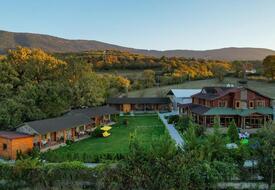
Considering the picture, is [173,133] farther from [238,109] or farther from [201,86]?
[201,86]

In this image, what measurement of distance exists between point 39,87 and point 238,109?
75.5 ft

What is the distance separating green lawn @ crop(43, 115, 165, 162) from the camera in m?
24.0

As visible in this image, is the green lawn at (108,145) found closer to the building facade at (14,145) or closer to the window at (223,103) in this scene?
the building facade at (14,145)

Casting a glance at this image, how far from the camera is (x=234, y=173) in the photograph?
728 inches

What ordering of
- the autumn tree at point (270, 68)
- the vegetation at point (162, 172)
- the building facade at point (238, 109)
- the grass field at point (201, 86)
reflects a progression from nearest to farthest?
the vegetation at point (162, 172)
the building facade at point (238, 109)
the grass field at point (201, 86)
the autumn tree at point (270, 68)

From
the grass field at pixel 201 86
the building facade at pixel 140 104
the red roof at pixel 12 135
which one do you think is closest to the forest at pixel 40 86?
the red roof at pixel 12 135

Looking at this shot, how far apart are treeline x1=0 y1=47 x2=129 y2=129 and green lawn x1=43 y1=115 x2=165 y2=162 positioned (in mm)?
6747

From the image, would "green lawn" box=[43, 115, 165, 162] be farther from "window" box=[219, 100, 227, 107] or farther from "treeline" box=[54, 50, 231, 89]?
"treeline" box=[54, 50, 231, 89]

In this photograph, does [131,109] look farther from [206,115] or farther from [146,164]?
[146,164]

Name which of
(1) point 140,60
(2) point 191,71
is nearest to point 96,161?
(2) point 191,71

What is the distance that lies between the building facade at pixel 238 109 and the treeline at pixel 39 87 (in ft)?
54.2

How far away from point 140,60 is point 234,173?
102 meters

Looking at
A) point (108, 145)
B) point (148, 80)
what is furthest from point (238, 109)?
point (148, 80)

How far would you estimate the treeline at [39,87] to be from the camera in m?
35.2
